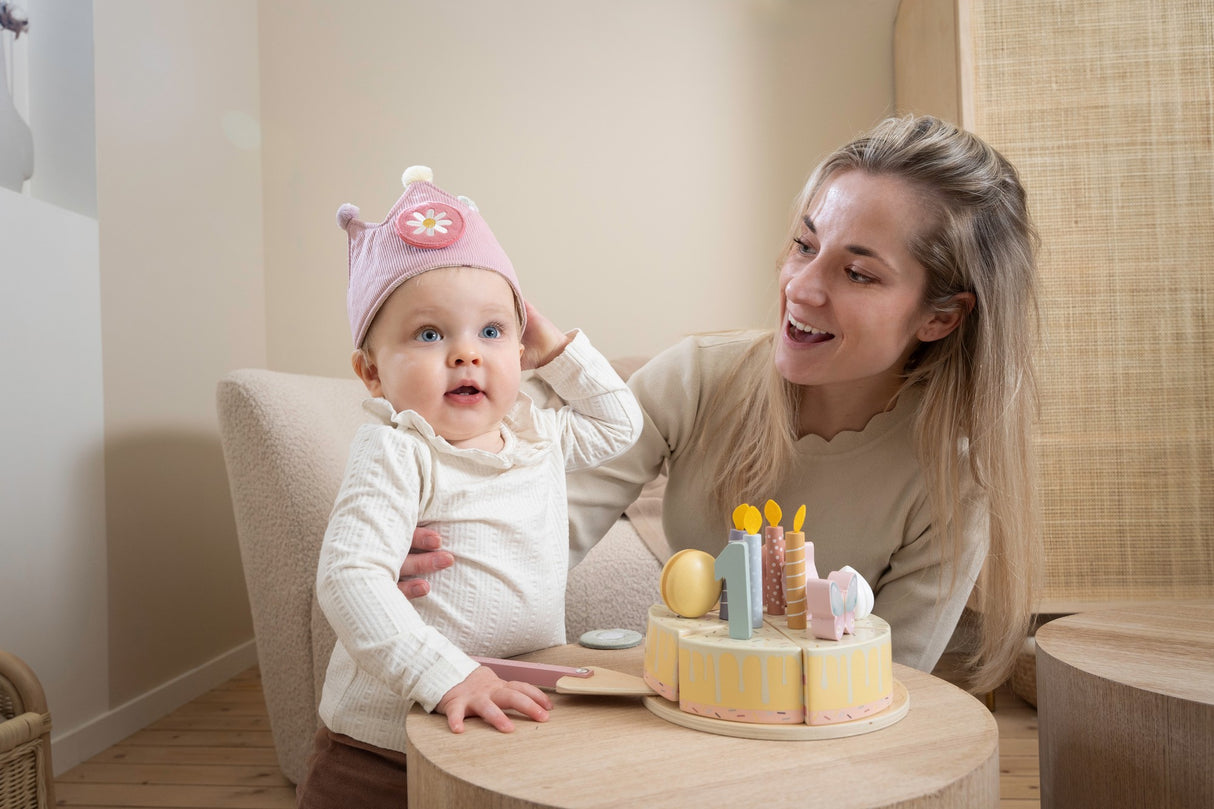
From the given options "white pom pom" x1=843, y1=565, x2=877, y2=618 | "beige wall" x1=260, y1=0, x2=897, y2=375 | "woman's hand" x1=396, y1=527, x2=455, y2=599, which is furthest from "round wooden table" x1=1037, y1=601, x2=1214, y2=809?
"beige wall" x1=260, y1=0, x2=897, y2=375

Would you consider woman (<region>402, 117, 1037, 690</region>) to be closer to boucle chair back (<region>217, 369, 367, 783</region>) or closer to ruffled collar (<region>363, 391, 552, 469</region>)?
ruffled collar (<region>363, 391, 552, 469</region>)

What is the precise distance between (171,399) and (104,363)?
0.28m

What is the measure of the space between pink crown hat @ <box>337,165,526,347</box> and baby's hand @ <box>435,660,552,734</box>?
373mm

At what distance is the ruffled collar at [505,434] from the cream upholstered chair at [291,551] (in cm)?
74

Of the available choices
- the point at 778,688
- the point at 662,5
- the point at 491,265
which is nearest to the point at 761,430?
the point at 491,265

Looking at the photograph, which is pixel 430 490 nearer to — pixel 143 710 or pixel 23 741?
pixel 23 741

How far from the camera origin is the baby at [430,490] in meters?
0.81

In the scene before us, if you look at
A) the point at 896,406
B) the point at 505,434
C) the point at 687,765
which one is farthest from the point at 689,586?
the point at 896,406

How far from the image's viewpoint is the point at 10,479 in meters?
1.71

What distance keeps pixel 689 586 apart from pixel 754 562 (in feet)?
0.20

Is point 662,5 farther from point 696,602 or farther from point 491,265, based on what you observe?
point 696,602

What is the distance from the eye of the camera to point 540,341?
3.50 feet

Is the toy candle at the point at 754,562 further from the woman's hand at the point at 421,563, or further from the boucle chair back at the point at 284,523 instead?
the boucle chair back at the point at 284,523

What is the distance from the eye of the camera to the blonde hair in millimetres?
1188
